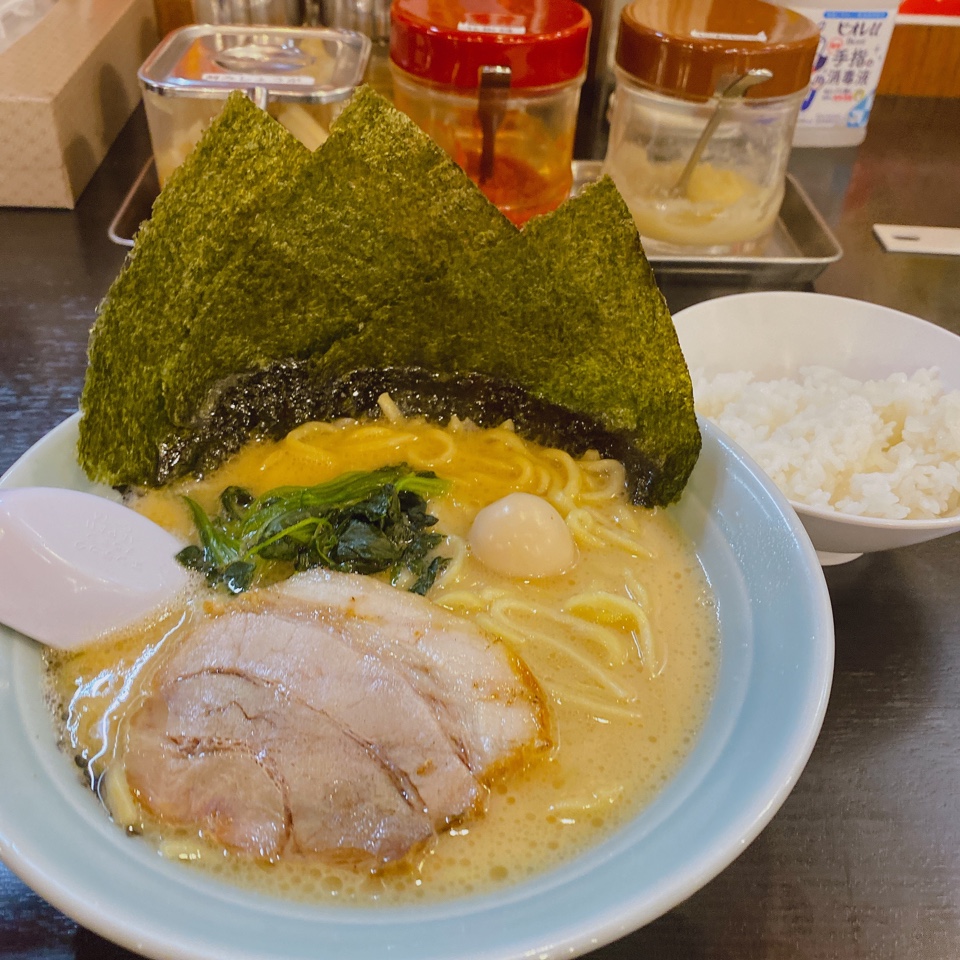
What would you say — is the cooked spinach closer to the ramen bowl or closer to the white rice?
the ramen bowl

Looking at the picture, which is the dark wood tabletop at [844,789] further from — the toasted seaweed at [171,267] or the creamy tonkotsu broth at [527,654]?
the toasted seaweed at [171,267]

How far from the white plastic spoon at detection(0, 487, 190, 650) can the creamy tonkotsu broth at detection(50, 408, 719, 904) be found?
4 cm

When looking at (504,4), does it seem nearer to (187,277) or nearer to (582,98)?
(582,98)

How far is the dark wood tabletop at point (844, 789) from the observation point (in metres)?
0.91

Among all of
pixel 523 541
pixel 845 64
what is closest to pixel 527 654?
pixel 523 541

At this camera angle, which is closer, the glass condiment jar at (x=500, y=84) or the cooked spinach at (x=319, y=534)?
the cooked spinach at (x=319, y=534)

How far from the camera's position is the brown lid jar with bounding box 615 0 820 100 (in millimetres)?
1817

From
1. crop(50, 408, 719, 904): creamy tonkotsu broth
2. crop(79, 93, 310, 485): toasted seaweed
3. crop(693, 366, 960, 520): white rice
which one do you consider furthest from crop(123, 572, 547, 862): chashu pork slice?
crop(693, 366, 960, 520): white rice

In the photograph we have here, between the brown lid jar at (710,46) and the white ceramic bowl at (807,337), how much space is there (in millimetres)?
511

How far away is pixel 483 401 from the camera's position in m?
1.45

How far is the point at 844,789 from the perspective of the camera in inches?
42.0

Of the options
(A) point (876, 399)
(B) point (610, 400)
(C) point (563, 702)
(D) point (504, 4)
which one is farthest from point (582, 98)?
(C) point (563, 702)

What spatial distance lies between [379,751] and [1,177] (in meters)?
2.17

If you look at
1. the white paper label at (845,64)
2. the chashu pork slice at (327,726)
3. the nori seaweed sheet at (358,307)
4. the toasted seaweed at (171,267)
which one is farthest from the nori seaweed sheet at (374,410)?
the white paper label at (845,64)
